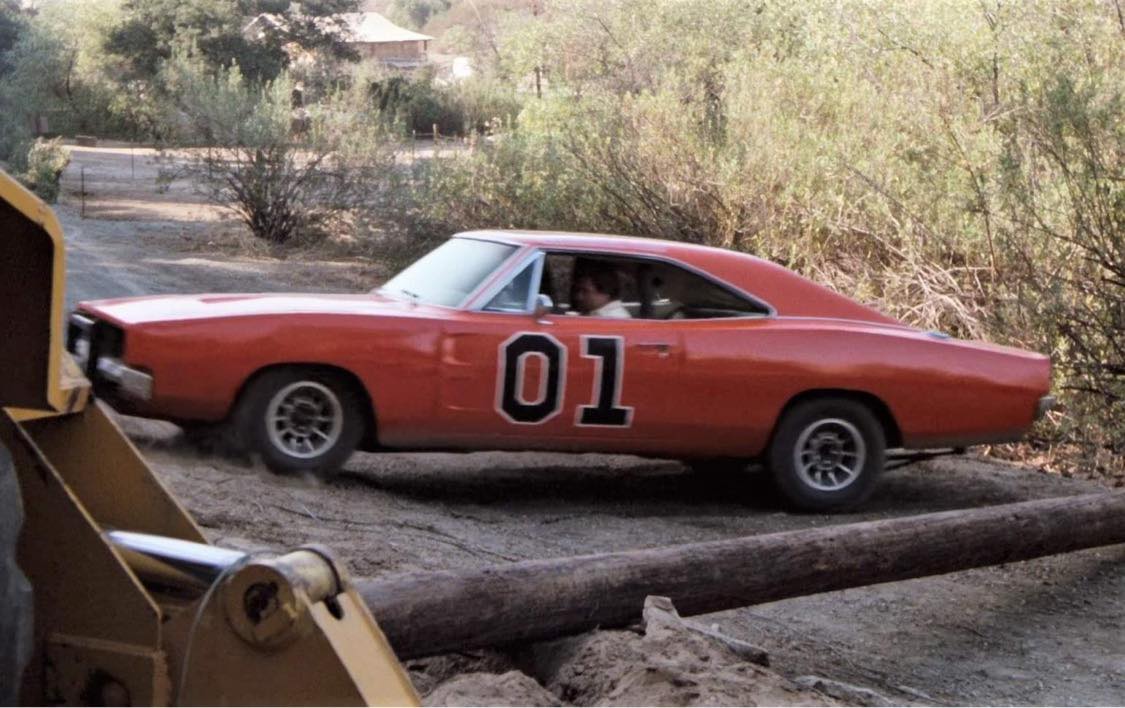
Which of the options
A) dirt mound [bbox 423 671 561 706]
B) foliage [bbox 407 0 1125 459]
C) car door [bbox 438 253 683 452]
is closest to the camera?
dirt mound [bbox 423 671 561 706]

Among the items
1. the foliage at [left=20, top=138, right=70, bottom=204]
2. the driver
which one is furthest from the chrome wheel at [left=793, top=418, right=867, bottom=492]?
the foliage at [left=20, top=138, right=70, bottom=204]

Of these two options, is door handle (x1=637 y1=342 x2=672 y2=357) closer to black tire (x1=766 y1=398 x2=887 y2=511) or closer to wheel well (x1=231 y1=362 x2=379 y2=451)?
black tire (x1=766 y1=398 x2=887 y2=511)

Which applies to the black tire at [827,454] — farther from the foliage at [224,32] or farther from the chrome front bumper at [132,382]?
the foliage at [224,32]

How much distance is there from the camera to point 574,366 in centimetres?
798

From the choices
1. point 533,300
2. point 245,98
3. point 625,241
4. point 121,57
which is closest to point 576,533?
point 533,300

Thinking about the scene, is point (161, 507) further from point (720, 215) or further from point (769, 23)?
point (769, 23)

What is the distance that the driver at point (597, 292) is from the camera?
833 cm

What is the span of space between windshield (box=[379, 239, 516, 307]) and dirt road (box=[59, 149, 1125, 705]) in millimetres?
1080

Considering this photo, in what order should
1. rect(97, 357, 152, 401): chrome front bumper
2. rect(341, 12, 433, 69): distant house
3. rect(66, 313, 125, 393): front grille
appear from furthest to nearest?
rect(341, 12, 433, 69): distant house
rect(66, 313, 125, 393): front grille
rect(97, 357, 152, 401): chrome front bumper

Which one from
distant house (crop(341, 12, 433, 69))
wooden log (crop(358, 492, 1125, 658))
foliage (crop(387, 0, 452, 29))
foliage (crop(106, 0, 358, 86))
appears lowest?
wooden log (crop(358, 492, 1125, 658))

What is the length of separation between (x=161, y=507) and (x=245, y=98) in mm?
21100

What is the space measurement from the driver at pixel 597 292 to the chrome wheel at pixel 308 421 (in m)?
1.49

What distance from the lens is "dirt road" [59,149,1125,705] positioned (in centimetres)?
611

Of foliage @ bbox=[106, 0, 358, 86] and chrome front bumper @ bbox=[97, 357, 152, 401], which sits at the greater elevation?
foliage @ bbox=[106, 0, 358, 86]
